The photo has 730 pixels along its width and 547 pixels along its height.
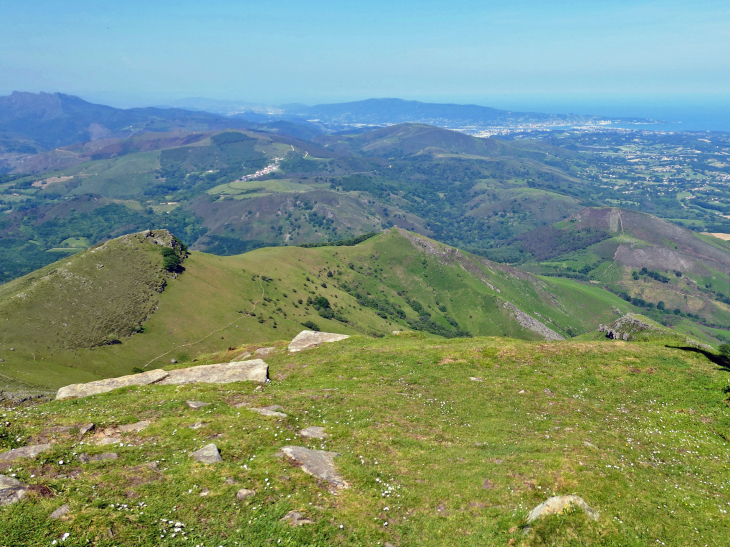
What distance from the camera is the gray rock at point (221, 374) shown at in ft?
141

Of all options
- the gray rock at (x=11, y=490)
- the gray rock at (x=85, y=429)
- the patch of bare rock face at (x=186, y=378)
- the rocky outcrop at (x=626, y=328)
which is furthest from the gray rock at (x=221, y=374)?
the rocky outcrop at (x=626, y=328)

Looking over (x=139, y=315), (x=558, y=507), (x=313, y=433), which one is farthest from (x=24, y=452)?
(x=139, y=315)

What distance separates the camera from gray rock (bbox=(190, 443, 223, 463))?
22875 millimetres

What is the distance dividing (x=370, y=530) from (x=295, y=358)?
3850 centimetres

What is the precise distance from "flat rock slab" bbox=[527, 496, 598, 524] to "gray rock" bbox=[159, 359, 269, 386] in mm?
30776

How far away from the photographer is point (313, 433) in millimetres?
28516

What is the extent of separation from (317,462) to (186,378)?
92.0ft

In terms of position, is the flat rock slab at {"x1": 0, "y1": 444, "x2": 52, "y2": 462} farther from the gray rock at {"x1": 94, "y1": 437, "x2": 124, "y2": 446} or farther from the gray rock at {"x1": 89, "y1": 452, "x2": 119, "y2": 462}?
the gray rock at {"x1": 89, "y1": 452, "x2": 119, "y2": 462}

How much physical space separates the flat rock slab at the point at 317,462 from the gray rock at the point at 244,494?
3633mm

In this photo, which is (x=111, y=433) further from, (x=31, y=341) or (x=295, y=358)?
(x=31, y=341)

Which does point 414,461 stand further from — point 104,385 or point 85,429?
point 104,385

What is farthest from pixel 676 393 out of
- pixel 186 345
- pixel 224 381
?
pixel 186 345

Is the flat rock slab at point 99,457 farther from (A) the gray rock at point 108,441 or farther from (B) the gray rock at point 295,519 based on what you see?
(B) the gray rock at point 295,519

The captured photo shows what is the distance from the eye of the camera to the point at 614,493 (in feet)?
71.5
